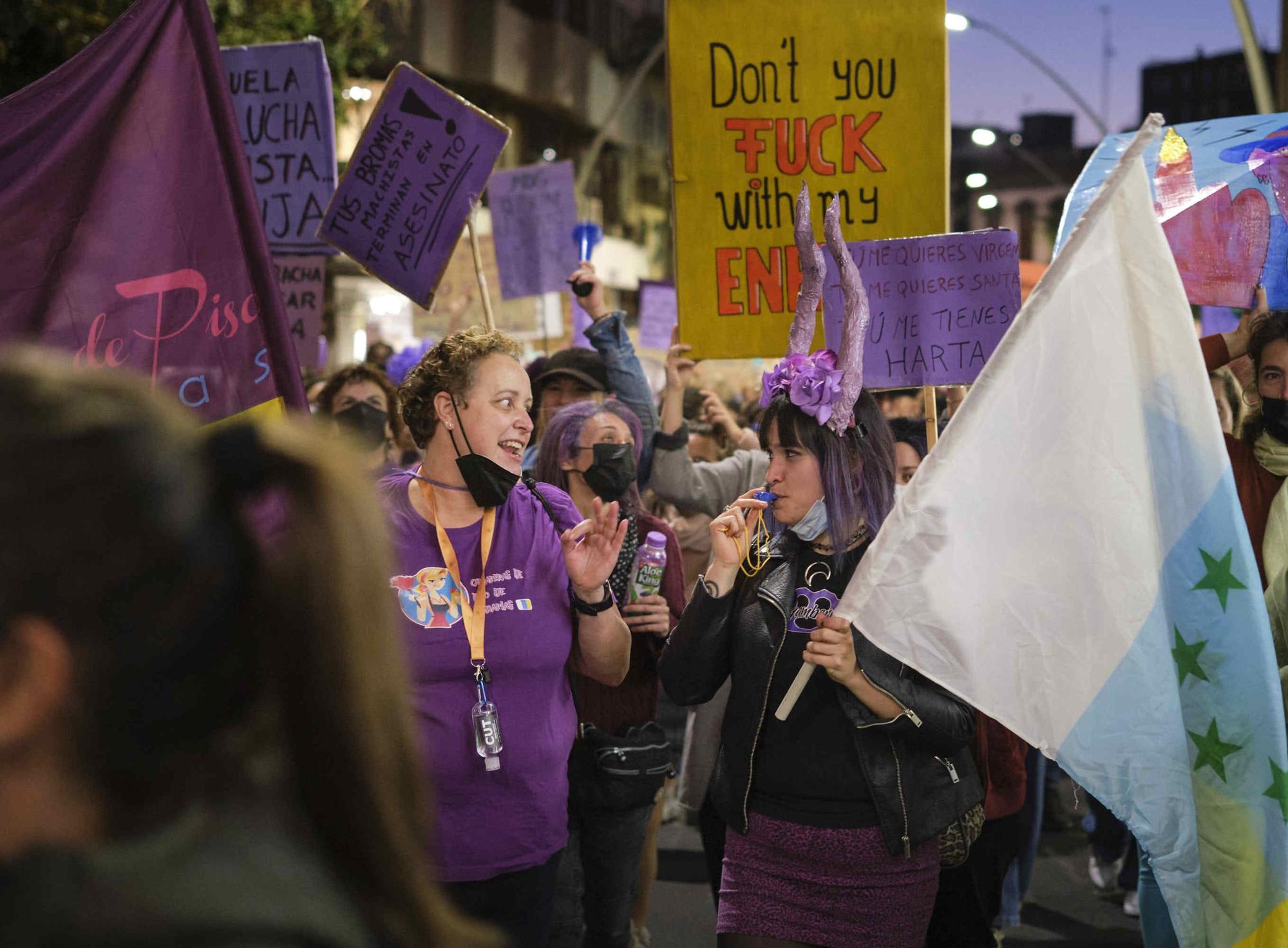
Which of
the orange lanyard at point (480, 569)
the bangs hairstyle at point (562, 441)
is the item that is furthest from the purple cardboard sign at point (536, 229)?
the orange lanyard at point (480, 569)

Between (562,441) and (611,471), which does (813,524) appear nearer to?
(611,471)

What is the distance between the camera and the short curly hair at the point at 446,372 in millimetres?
3521

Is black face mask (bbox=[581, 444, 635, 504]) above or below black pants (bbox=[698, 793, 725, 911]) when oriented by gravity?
above

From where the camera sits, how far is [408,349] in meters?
7.93

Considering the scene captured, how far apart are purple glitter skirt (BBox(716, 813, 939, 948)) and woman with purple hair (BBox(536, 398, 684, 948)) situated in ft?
2.61

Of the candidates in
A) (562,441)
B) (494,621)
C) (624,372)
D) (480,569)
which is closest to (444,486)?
(480,569)

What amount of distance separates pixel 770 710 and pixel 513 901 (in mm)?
781

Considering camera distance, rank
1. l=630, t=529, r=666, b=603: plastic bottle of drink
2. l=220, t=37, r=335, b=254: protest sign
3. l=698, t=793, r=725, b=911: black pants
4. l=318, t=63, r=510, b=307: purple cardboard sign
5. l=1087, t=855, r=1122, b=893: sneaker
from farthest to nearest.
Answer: l=1087, t=855, r=1122, b=893: sneaker → l=220, t=37, r=335, b=254: protest sign → l=318, t=63, r=510, b=307: purple cardboard sign → l=698, t=793, r=725, b=911: black pants → l=630, t=529, r=666, b=603: plastic bottle of drink

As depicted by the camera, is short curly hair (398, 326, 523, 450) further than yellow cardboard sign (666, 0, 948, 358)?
No

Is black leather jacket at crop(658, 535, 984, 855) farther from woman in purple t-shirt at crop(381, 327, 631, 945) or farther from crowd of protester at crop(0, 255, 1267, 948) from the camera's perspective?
woman in purple t-shirt at crop(381, 327, 631, 945)

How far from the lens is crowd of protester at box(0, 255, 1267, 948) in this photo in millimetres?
1131

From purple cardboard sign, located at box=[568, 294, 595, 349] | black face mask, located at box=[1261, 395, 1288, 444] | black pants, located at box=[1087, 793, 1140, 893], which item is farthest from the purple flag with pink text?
purple cardboard sign, located at box=[568, 294, 595, 349]

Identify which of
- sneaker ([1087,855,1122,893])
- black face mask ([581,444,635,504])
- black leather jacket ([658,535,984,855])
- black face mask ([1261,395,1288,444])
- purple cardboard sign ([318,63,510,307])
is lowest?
sneaker ([1087,855,1122,893])

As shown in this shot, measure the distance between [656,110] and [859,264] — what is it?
34915 millimetres
